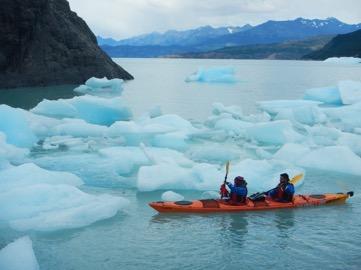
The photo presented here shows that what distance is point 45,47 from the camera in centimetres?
3734

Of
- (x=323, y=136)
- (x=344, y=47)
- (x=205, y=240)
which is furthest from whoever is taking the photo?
(x=344, y=47)

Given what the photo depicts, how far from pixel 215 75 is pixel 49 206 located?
133 feet

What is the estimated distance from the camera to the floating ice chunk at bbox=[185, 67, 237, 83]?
46.5 m

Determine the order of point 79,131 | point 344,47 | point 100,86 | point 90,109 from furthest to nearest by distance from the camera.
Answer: point 344,47, point 100,86, point 90,109, point 79,131

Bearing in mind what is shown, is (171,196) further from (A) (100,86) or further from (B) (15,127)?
(A) (100,86)

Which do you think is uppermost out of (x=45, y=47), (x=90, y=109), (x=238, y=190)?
(x=45, y=47)

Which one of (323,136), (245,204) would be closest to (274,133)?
(323,136)

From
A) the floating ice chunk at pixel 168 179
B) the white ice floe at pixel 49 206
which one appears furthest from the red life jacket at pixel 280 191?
the white ice floe at pixel 49 206

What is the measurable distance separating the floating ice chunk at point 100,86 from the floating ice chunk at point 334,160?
2399 centimetres

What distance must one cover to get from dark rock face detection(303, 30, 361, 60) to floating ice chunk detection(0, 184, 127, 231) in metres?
110

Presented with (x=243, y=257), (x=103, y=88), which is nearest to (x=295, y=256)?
Answer: (x=243, y=257)

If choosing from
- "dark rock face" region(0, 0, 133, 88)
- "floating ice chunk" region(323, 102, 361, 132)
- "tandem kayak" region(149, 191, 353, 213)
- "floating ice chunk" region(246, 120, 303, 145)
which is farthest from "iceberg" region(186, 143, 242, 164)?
"dark rock face" region(0, 0, 133, 88)

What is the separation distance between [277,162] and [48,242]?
5.91 meters

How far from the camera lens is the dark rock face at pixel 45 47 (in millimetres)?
33906
